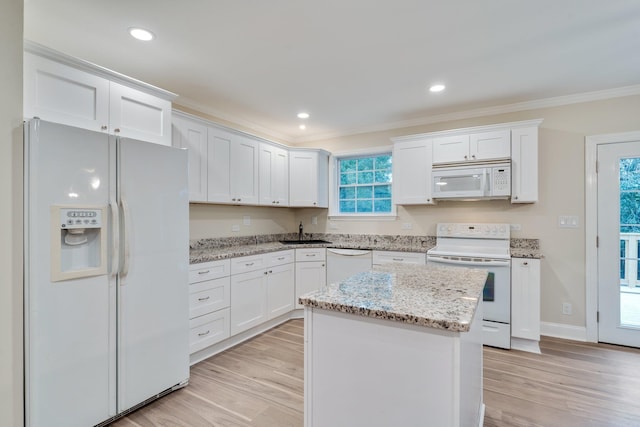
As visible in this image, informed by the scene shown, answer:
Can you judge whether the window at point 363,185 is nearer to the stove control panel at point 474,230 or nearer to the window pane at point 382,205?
the window pane at point 382,205

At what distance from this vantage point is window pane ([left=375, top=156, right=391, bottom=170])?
14.4ft

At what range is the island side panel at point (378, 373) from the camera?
103 cm

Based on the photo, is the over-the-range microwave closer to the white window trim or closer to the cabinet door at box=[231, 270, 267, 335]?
the white window trim

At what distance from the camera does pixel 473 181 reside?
3.35m

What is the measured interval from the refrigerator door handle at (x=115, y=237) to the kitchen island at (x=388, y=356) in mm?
1328

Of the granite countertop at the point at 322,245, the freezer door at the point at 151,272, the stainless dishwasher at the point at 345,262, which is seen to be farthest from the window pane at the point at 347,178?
the freezer door at the point at 151,272

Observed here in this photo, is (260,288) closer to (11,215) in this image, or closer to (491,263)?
(11,215)

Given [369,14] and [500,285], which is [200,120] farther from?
[500,285]

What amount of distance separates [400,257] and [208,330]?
2.18m

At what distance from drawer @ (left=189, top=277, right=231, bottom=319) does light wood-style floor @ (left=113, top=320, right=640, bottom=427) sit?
1.56 feet

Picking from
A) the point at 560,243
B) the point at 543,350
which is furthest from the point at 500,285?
the point at 560,243

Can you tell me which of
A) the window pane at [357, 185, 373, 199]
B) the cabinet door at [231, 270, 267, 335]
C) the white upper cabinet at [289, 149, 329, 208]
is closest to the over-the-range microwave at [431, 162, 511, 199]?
the window pane at [357, 185, 373, 199]

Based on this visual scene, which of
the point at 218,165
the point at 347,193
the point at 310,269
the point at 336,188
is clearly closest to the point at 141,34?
the point at 218,165

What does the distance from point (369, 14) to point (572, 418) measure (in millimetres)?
2913
